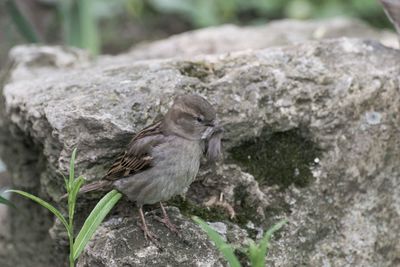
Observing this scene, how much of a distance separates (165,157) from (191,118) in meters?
0.23

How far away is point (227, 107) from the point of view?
3.85 meters

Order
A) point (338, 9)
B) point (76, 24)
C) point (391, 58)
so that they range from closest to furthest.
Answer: point (391, 58)
point (76, 24)
point (338, 9)

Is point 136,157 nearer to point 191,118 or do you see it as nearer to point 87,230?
point 191,118

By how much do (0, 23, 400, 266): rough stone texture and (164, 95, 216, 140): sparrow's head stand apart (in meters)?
0.22

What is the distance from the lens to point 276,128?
3881 mm

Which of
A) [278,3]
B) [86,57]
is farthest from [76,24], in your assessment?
[278,3]

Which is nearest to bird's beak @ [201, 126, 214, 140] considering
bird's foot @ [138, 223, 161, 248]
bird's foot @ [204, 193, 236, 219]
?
bird's foot @ [204, 193, 236, 219]

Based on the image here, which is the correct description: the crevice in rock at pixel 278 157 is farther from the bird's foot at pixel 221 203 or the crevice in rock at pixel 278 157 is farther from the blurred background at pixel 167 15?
the blurred background at pixel 167 15

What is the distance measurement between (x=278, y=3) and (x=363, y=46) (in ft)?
11.4

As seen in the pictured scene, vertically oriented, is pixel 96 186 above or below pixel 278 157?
above

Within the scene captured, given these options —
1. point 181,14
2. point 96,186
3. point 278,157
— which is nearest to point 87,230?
point 96,186

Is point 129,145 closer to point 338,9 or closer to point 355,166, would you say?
point 355,166

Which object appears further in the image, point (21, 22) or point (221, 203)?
point (21, 22)

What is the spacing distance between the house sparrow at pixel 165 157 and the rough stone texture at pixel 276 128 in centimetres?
13
